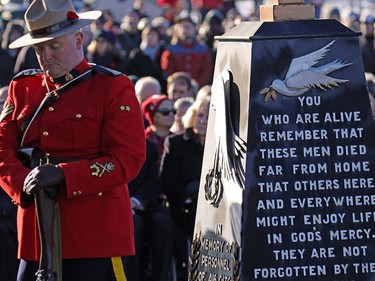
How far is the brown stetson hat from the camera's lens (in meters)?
6.92

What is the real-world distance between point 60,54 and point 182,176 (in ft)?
15.3

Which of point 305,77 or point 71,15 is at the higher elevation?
point 71,15

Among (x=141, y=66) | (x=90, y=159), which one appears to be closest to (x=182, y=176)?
(x=90, y=159)

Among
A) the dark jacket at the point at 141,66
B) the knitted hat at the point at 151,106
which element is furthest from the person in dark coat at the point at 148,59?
the knitted hat at the point at 151,106

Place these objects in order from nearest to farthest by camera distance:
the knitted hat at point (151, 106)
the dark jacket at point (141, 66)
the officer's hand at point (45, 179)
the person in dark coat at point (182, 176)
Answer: the officer's hand at point (45, 179)
the person in dark coat at point (182, 176)
the knitted hat at point (151, 106)
the dark jacket at point (141, 66)

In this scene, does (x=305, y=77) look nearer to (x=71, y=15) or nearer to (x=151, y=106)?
(x=71, y=15)

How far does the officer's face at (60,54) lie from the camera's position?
6863mm

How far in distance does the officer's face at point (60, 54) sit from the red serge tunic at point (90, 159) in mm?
66

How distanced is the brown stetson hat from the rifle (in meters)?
0.64

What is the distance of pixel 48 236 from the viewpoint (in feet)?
22.2

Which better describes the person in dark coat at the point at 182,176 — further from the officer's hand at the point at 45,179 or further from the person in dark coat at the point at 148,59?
the person in dark coat at the point at 148,59

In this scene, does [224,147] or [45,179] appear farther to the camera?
[224,147]

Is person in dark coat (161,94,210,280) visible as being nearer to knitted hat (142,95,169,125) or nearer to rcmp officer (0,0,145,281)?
knitted hat (142,95,169,125)

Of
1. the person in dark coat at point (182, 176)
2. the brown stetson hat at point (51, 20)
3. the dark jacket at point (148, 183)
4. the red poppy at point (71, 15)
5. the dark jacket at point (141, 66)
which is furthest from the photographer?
the dark jacket at point (141, 66)
